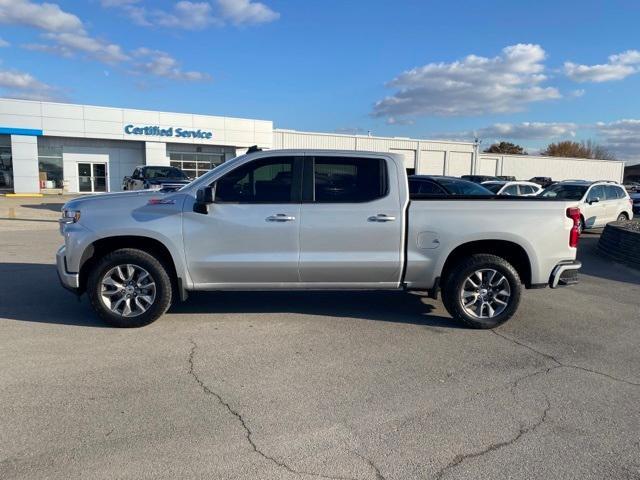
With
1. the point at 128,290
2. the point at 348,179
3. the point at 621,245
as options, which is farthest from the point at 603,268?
the point at 128,290

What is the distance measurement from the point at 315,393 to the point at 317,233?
1952mm

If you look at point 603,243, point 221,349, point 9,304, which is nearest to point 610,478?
Result: point 221,349

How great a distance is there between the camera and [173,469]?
286 centimetres

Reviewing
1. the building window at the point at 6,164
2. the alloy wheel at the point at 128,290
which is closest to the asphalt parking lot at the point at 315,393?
the alloy wheel at the point at 128,290

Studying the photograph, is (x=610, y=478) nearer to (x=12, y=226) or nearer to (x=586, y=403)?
(x=586, y=403)

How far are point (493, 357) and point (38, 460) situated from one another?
384cm

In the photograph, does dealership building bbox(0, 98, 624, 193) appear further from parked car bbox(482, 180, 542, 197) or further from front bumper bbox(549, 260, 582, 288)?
front bumper bbox(549, 260, 582, 288)

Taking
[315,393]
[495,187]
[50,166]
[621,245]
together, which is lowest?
[315,393]

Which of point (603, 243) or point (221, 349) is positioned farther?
point (603, 243)

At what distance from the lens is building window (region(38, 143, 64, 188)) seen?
109ft

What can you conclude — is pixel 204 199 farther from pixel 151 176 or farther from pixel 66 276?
pixel 151 176

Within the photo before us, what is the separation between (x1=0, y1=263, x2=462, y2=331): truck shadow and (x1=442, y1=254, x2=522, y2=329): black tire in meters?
0.23

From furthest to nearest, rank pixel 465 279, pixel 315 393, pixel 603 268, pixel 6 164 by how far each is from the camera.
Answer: pixel 6 164
pixel 603 268
pixel 465 279
pixel 315 393

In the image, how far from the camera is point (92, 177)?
35.0 m
